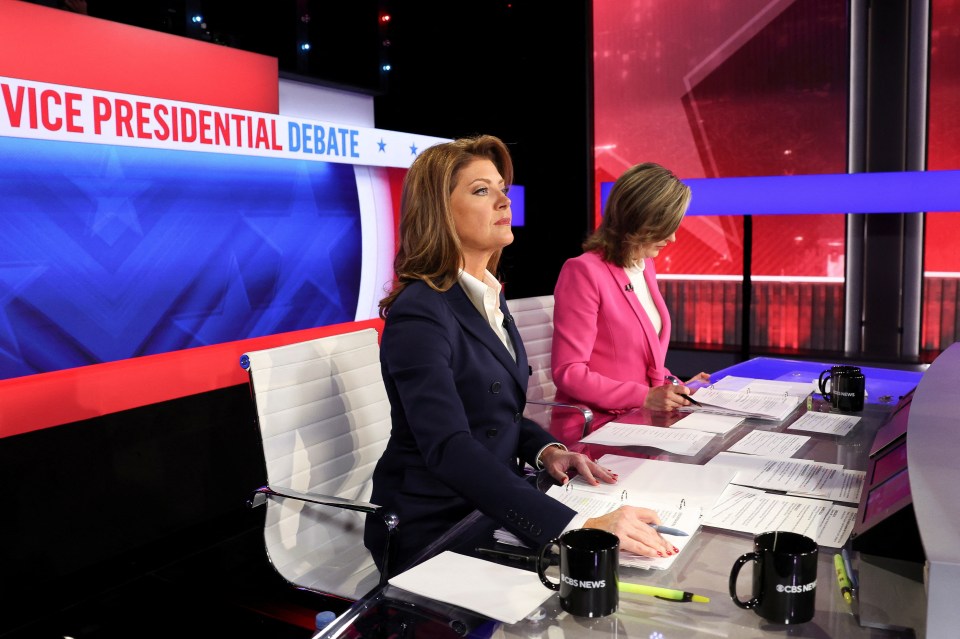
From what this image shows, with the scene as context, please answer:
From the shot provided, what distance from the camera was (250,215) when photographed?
377 centimetres

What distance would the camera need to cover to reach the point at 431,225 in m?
1.68

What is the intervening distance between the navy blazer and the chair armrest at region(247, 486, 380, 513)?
43 mm

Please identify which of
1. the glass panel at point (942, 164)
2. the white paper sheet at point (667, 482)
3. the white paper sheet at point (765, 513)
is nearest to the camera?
the white paper sheet at point (765, 513)

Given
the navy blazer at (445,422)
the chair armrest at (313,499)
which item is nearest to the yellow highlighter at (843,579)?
the navy blazer at (445,422)

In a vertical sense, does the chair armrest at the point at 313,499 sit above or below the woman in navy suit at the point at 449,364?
below

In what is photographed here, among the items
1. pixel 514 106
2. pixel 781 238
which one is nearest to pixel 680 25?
pixel 514 106

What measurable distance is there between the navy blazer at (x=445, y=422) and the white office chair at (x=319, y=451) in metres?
0.14

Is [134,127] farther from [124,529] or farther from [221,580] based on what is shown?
[221,580]

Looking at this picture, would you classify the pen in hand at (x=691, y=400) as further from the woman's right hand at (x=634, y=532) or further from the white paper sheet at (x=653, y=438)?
the woman's right hand at (x=634, y=532)

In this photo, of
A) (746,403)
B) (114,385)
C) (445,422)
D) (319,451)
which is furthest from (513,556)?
(114,385)

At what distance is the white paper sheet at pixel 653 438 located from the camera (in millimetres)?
1751

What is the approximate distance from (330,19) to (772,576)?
15.6 feet

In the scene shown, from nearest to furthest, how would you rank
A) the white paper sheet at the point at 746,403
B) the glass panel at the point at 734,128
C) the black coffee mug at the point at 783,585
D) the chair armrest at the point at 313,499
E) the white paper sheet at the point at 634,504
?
the black coffee mug at the point at 783,585, the white paper sheet at the point at 634,504, the chair armrest at the point at 313,499, the white paper sheet at the point at 746,403, the glass panel at the point at 734,128

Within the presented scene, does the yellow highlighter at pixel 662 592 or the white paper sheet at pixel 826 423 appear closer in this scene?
the yellow highlighter at pixel 662 592
